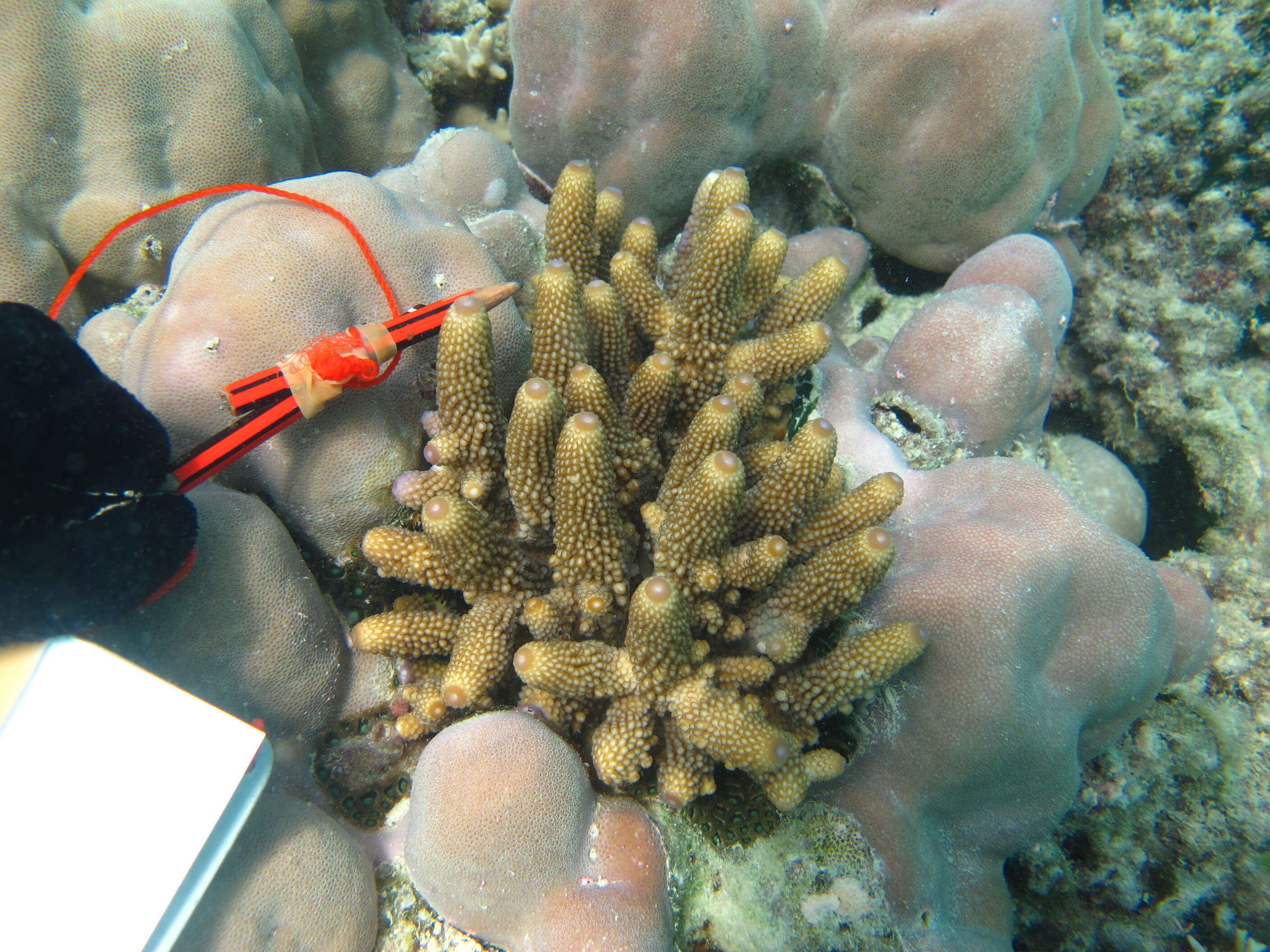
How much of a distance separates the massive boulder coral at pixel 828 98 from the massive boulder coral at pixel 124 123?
129 centimetres

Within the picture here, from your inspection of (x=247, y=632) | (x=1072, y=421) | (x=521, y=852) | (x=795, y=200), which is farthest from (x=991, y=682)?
(x=1072, y=421)

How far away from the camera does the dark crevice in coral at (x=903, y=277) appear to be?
13.0 ft

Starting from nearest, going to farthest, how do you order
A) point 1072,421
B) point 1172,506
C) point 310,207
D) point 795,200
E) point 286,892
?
1. point 286,892
2. point 310,207
3. point 795,200
4. point 1172,506
5. point 1072,421

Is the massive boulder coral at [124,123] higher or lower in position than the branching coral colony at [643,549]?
higher

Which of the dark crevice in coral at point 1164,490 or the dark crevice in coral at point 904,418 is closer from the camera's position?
the dark crevice in coral at point 904,418

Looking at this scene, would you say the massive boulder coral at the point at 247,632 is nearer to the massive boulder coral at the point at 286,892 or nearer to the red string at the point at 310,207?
the massive boulder coral at the point at 286,892

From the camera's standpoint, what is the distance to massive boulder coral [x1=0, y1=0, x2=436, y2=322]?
232 cm

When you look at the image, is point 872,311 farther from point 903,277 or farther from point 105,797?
point 105,797

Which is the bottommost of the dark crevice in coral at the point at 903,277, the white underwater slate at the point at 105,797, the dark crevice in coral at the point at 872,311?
the dark crevice in coral at the point at 872,311

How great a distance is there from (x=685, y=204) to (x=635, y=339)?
1.32m

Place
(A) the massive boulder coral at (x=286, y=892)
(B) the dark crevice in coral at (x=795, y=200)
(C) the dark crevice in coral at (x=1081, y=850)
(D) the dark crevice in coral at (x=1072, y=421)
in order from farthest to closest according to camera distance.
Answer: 1. (D) the dark crevice in coral at (x=1072, y=421)
2. (B) the dark crevice in coral at (x=795, y=200)
3. (C) the dark crevice in coral at (x=1081, y=850)
4. (A) the massive boulder coral at (x=286, y=892)

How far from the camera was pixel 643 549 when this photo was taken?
7.64 feet

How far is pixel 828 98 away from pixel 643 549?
9.54 feet

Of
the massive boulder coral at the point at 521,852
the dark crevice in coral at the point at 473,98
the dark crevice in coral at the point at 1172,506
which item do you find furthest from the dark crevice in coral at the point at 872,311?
the massive boulder coral at the point at 521,852
